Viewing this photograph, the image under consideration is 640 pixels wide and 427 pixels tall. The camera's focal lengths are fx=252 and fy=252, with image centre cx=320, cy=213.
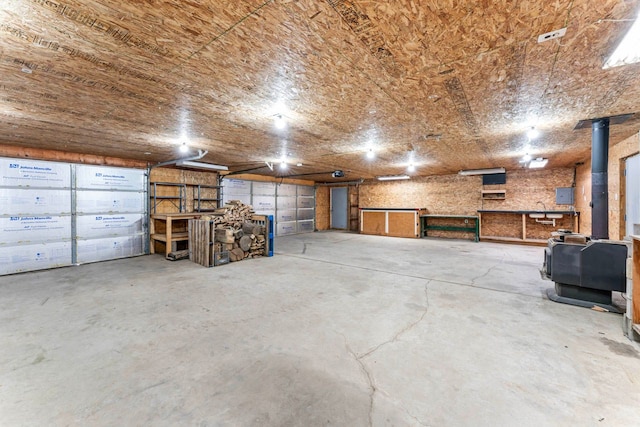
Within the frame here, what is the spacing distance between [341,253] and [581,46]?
232 inches

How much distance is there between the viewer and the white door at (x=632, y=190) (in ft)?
13.9

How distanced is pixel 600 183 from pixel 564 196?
6.43 m

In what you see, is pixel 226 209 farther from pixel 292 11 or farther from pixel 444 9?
pixel 444 9

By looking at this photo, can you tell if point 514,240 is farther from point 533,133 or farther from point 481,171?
point 533,133

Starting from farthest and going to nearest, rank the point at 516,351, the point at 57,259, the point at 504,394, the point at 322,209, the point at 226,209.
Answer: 1. the point at 322,209
2. the point at 226,209
3. the point at 57,259
4. the point at 516,351
5. the point at 504,394

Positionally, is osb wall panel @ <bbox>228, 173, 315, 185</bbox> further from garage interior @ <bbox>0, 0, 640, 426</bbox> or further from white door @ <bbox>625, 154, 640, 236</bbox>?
white door @ <bbox>625, 154, 640, 236</bbox>

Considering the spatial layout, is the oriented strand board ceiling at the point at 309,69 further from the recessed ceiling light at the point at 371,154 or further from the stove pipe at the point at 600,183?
the recessed ceiling light at the point at 371,154

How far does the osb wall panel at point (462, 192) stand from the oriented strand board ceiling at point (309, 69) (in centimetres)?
500

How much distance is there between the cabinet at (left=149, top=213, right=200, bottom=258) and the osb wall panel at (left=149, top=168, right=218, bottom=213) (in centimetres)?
42

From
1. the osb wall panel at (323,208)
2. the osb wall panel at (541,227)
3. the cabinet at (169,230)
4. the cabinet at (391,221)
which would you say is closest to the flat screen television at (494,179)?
the osb wall panel at (541,227)

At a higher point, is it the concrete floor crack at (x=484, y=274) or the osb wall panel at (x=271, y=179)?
the osb wall panel at (x=271, y=179)

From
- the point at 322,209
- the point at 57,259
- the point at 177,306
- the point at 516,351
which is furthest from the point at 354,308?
the point at 322,209

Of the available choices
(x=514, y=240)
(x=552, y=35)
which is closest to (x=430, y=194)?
(x=514, y=240)

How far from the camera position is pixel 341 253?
7152 millimetres
